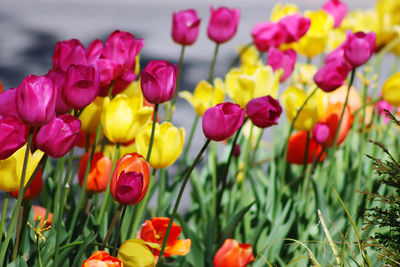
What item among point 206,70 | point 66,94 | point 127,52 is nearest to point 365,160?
point 127,52

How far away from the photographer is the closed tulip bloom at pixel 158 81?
0.78 meters

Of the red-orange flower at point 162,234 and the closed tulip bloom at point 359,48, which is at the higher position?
the closed tulip bloom at point 359,48

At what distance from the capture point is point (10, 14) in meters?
4.05

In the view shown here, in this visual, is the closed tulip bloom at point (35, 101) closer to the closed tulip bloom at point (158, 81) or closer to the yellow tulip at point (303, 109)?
the closed tulip bloom at point (158, 81)

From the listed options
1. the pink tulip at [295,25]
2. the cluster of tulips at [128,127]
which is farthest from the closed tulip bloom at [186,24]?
the pink tulip at [295,25]

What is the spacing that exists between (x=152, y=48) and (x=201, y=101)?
96.7 inches

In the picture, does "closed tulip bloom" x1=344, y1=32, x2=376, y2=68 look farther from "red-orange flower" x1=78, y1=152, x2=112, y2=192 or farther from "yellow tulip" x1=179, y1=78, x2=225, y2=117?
"red-orange flower" x1=78, y1=152, x2=112, y2=192

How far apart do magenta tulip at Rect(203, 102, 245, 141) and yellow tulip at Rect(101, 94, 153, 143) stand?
0.16 m

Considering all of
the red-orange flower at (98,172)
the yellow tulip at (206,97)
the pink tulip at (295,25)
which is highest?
the pink tulip at (295,25)

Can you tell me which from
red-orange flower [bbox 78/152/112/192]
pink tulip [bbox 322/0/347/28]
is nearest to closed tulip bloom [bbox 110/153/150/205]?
red-orange flower [bbox 78/152/112/192]

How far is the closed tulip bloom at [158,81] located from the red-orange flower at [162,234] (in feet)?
0.77

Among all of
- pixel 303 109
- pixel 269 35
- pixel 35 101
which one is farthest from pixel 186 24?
pixel 35 101

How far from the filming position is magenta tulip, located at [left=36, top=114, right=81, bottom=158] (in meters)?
0.68

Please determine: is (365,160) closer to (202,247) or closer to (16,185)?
(202,247)
